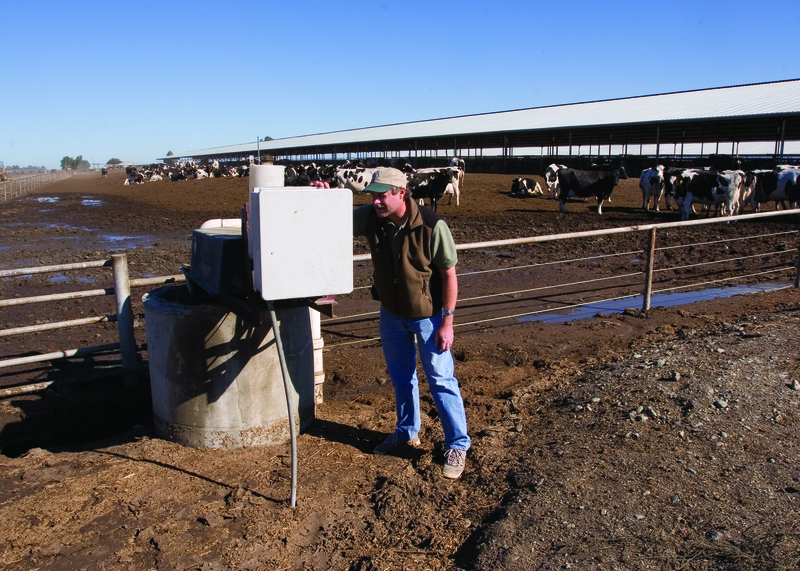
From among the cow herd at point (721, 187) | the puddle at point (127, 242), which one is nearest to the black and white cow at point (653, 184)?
the cow herd at point (721, 187)

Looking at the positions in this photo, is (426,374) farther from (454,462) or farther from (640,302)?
(640,302)

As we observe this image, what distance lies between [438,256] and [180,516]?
1.88m

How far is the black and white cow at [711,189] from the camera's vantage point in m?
18.5

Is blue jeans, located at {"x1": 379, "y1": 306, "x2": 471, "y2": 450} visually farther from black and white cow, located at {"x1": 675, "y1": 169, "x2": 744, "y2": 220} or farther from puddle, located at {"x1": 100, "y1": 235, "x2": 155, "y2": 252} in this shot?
black and white cow, located at {"x1": 675, "y1": 169, "x2": 744, "y2": 220}

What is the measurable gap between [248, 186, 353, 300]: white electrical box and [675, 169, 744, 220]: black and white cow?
1725 cm

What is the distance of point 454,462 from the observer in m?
3.80

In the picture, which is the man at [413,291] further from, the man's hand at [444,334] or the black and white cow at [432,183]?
the black and white cow at [432,183]

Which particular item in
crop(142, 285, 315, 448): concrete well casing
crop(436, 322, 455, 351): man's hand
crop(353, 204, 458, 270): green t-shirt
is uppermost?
crop(353, 204, 458, 270): green t-shirt

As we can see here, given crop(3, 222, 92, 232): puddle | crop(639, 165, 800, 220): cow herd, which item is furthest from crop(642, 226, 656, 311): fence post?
crop(3, 222, 92, 232): puddle

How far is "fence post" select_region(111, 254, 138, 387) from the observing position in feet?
17.0

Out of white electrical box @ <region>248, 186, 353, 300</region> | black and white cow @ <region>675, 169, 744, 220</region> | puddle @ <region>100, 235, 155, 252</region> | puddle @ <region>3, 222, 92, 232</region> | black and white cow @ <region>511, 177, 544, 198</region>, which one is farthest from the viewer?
black and white cow @ <region>511, 177, 544, 198</region>

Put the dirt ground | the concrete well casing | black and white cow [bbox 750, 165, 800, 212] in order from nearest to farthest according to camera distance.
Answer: the dirt ground → the concrete well casing → black and white cow [bbox 750, 165, 800, 212]

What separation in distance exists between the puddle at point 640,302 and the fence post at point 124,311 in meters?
4.42

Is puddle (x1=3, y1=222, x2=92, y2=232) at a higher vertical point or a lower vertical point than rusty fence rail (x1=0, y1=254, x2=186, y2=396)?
lower
